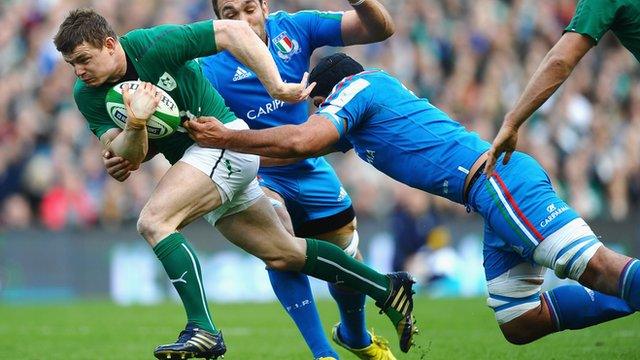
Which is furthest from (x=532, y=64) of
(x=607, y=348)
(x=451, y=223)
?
(x=607, y=348)

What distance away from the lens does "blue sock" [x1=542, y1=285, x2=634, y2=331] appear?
23.6ft

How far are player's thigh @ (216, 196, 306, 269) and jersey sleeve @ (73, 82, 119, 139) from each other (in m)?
0.98

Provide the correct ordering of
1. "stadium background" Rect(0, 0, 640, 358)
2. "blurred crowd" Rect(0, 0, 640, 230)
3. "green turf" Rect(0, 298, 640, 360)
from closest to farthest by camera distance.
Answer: "green turf" Rect(0, 298, 640, 360)
"stadium background" Rect(0, 0, 640, 358)
"blurred crowd" Rect(0, 0, 640, 230)

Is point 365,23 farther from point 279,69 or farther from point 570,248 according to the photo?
point 570,248

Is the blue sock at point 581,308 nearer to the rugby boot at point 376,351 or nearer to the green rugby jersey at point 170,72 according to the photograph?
the rugby boot at point 376,351

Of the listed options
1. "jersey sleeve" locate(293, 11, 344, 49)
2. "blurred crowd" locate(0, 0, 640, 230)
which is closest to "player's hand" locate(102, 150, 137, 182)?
"jersey sleeve" locate(293, 11, 344, 49)

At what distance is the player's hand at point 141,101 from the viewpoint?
6883mm

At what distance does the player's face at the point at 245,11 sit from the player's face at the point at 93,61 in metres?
1.51

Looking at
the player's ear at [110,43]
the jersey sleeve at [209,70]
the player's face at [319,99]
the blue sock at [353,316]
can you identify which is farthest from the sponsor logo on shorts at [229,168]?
the blue sock at [353,316]

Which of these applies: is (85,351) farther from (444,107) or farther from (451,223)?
(444,107)

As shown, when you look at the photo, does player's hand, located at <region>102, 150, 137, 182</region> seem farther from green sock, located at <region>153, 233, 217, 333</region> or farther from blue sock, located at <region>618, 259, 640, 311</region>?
blue sock, located at <region>618, 259, 640, 311</region>

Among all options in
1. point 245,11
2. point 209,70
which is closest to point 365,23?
point 245,11

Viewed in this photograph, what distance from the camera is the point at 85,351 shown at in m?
9.75

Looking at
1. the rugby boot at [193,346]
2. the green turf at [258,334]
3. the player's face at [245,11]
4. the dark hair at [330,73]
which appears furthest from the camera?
the green turf at [258,334]
